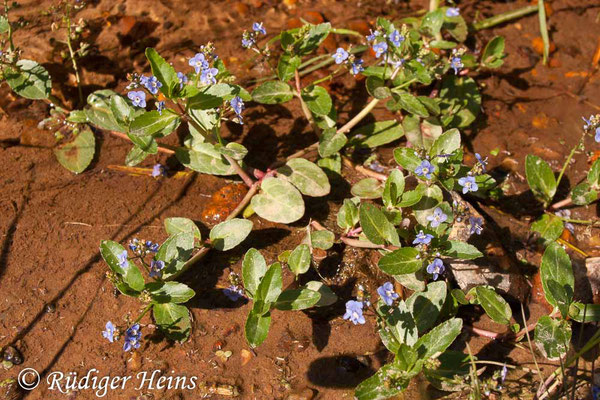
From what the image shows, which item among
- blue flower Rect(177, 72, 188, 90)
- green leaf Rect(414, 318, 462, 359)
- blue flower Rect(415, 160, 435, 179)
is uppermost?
blue flower Rect(177, 72, 188, 90)

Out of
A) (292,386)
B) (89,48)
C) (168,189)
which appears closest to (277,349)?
(292,386)

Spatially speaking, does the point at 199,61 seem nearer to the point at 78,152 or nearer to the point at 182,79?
the point at 182,79

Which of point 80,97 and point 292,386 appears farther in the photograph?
point 80,97

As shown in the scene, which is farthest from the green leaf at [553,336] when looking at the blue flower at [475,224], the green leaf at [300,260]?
the green leaf at [300,260]

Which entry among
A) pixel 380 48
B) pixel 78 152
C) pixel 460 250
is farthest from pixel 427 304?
pixel 78 152

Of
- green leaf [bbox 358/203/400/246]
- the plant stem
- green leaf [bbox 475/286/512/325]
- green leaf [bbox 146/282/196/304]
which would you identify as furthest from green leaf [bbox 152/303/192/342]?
the plant stem

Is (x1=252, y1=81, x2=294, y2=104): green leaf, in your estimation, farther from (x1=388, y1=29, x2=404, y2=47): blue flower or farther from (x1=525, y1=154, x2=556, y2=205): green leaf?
(x1=525, y1=154, x2=556, y2=205): green leaf

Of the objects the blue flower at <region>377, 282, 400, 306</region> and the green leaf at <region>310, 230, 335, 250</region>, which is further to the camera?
the green leaf at <region>310, 230, 335, 250</region>

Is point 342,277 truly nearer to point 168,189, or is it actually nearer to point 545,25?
point 168,189
